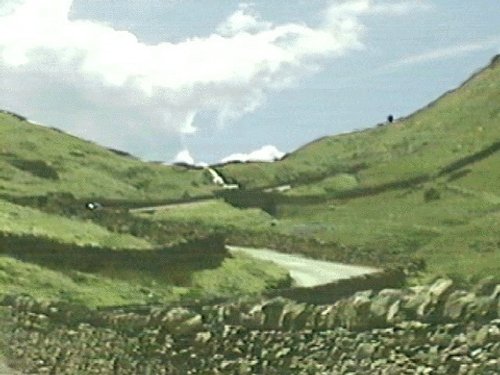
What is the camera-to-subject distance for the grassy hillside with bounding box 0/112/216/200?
39469 mm

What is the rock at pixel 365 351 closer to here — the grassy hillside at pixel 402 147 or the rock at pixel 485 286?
the rock at pixel 485 286

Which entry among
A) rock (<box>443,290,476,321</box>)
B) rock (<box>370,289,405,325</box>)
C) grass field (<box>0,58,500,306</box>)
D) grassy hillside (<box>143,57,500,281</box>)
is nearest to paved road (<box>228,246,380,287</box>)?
grass field (<box>0,58,500,306</box>)

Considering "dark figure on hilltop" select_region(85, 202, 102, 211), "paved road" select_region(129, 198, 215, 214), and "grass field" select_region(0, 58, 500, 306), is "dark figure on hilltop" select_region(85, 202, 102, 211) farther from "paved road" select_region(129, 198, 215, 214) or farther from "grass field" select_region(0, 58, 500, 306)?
"paved road" select_region(129, 198, 215, 214)

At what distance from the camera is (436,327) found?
18.7 m

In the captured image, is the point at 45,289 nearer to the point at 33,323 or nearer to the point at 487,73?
the point at 33,323

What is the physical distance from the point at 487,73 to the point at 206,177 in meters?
49.7

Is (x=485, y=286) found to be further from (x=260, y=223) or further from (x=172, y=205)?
(x=172, y=205)

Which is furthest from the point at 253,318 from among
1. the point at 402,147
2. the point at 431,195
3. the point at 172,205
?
the point at 402,147

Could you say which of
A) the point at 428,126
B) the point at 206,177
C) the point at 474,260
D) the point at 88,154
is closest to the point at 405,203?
the point at 474,260

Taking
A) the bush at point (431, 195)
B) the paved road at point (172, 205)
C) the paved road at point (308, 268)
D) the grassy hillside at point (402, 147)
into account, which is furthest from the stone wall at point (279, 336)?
the grassy hillside at point (402, 147)

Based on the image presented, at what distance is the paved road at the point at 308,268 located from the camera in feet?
74.8

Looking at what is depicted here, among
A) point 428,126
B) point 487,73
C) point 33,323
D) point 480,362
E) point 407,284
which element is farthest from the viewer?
point 487,73

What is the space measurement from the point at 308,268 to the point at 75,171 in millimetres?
25135

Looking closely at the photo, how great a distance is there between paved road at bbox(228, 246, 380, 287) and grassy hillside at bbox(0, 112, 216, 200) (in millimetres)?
11201
